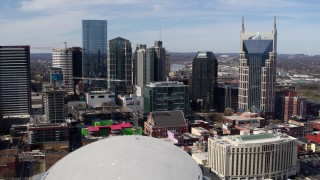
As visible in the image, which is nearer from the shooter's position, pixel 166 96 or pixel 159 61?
pixel 166 96

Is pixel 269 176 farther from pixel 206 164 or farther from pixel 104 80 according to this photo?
pixel 104 80

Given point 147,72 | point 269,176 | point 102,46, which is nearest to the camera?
point 269,176

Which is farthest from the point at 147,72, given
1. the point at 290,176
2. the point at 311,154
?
the point at 290,176

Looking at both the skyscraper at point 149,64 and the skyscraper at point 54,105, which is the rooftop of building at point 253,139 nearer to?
the skyscraper at point 54,105

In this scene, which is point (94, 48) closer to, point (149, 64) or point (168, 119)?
point (149, 64)

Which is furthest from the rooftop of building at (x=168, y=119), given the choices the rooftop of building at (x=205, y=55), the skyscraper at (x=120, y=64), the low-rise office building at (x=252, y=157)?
the skyscraper at (x=120, y=64)

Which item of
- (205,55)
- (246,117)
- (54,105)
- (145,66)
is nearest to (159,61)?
(145,66)
